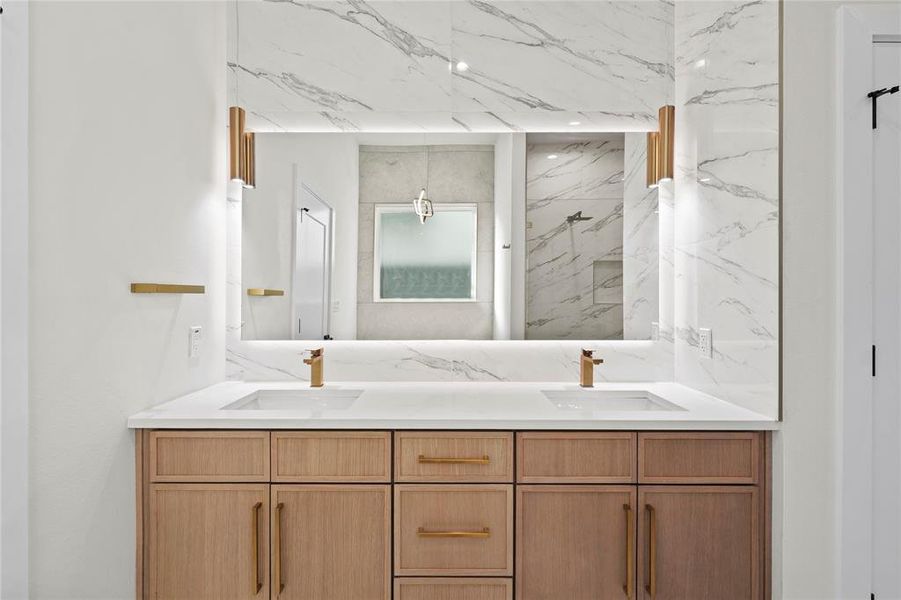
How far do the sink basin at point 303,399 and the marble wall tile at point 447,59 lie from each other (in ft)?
3.86

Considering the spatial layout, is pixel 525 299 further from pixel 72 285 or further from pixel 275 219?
pixel 72 285

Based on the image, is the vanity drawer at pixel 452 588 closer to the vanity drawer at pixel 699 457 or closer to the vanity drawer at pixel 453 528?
the vanity drawer at pixel 453 528

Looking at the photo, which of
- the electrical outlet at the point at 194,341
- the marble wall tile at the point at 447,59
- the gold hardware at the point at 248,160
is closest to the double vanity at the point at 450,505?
the electrical outlet at the point at 194,341

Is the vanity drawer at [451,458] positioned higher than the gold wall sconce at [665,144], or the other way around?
the gold wall sconce at [665,144]

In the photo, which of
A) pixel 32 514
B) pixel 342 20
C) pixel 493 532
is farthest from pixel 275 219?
pixel 493 532

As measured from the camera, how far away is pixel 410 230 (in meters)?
2.27

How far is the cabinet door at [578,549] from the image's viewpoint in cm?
158

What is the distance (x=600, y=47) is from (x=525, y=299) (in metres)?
1.14

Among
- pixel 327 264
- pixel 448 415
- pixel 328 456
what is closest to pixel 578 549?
pixel 448 415

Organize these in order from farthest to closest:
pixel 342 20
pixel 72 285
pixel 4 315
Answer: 1. pixel 342 20
2. pixel 72 285
3. pixel 4 315
